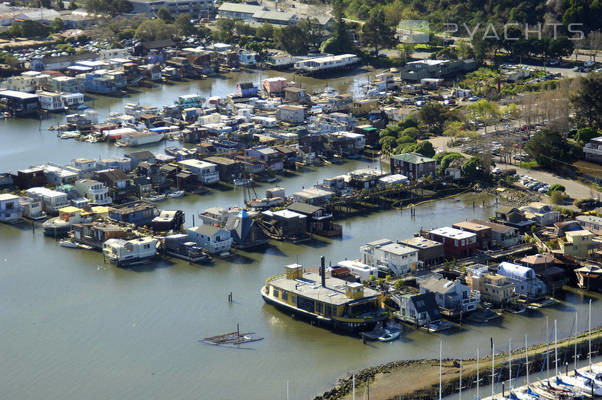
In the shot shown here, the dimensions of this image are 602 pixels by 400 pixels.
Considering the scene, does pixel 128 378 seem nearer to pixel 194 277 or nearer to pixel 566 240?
pixel 194 277

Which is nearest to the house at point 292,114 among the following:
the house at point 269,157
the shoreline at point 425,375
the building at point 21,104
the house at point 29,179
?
the house at point 269,157

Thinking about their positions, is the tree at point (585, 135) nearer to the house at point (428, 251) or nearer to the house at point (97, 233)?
the house at point (428, 251)

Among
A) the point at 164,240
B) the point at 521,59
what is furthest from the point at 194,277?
the point at 521,59

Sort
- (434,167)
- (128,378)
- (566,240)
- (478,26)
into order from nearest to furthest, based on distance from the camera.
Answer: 1. (128,378)
2. (566,240)
3. (434,167)
4. (478,26)

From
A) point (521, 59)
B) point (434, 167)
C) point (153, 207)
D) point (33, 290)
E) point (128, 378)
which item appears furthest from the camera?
point (521, 59)

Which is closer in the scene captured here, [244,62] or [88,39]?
[244,62]
